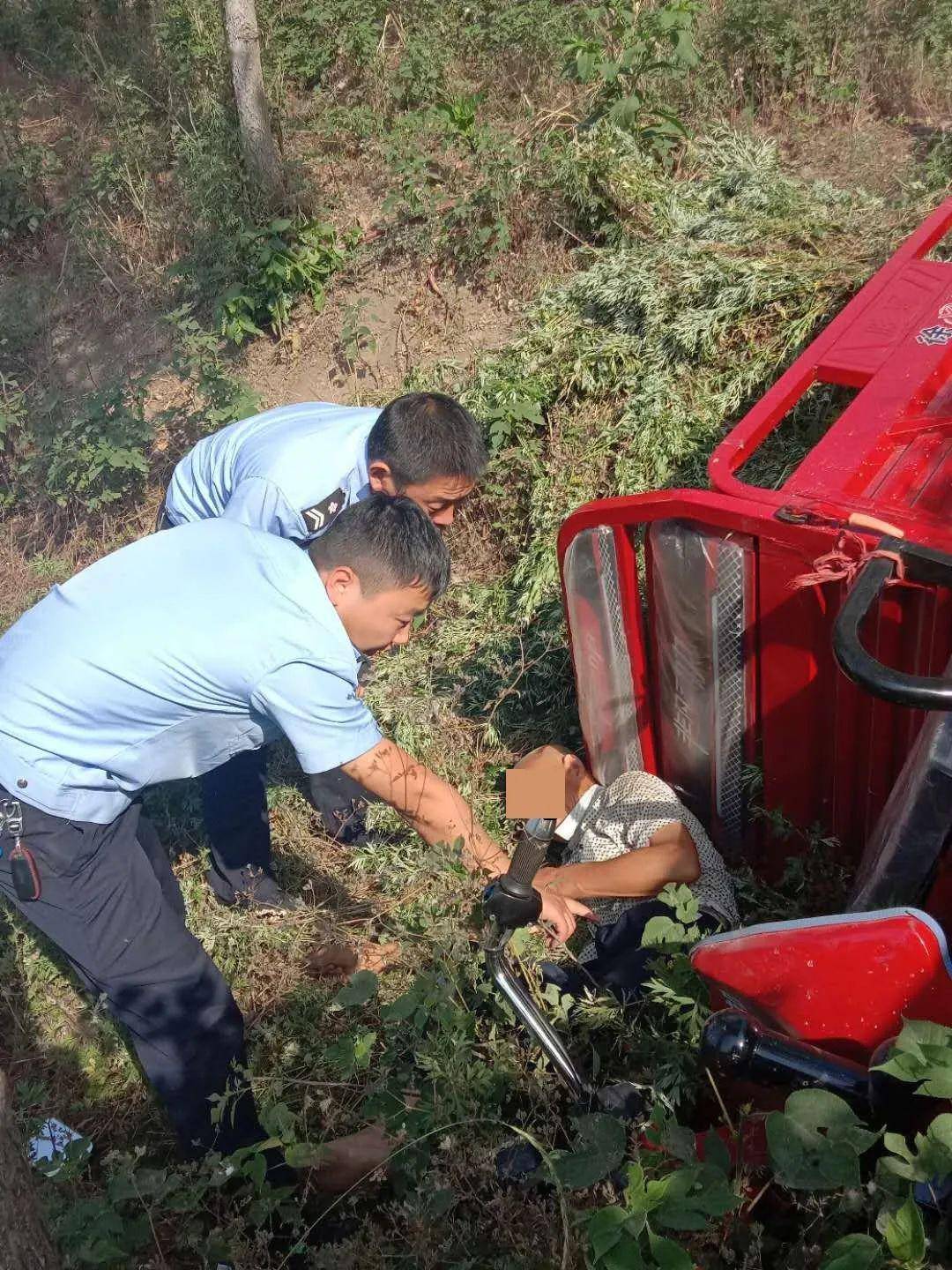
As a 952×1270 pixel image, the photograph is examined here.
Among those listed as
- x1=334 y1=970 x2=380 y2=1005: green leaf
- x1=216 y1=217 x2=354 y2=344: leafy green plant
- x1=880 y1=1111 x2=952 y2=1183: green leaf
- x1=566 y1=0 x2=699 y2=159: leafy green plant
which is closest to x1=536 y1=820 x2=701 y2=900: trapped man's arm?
x1=334 y1=970 x2=380 y2=1005: green leaf

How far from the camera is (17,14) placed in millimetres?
8914

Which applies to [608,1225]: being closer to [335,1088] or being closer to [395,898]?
[335,1088]

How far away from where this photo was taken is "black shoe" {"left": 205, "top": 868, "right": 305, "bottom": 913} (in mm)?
3678

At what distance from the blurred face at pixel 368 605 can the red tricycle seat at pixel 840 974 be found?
1.10 metres

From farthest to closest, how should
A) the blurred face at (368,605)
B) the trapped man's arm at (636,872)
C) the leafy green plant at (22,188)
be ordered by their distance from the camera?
the leafy green plant at (22,188), the trapped man's arm at (636,872), the blurred face at (368,605)

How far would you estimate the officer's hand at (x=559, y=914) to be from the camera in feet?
8.66

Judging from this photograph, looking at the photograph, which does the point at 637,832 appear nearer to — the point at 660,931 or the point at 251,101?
the point at 660,931

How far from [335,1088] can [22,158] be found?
25.7 ft

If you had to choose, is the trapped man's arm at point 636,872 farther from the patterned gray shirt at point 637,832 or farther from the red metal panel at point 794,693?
the red metal panel at point 794,693

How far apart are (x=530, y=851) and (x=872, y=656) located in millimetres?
769

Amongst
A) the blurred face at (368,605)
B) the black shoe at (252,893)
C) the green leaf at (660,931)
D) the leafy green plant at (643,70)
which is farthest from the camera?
the leafy green plant at (643,70)

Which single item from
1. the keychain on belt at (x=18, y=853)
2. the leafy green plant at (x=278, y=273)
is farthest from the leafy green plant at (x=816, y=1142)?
the leafy green plant at (x=278, y=273)

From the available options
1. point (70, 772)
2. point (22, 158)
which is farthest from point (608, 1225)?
point (22, 158)

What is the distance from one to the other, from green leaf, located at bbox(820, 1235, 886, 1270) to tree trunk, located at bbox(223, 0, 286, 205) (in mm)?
6462
